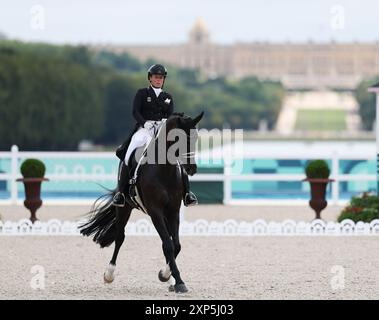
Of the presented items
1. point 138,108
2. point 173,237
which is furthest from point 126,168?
point 173,237

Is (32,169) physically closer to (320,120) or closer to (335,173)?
(335,173)

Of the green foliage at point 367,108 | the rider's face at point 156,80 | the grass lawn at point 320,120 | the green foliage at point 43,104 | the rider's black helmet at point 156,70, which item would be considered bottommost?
the grass lawn at point 320,120

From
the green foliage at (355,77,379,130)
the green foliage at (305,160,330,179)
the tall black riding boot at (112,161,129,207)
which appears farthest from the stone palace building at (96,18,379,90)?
the tall black riding boot at (112,161,129,207)

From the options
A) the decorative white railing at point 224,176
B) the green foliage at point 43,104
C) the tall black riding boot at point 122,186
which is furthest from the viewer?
the green foliage at point 43,104

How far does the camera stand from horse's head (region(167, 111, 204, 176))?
984cm

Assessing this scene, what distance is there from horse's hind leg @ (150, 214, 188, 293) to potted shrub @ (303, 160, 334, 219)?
22.4ft

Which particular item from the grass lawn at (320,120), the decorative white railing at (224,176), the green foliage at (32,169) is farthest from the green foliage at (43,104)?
the grass lawn at (320,120)

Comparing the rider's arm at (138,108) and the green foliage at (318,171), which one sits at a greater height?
the rider's arm at (138,108)

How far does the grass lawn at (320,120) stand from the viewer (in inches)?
4190

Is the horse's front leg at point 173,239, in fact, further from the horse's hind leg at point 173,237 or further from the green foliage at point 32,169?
the green foliage at point 32,169

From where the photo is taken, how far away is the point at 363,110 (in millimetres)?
90625

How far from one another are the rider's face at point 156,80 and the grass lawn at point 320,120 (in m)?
93.9

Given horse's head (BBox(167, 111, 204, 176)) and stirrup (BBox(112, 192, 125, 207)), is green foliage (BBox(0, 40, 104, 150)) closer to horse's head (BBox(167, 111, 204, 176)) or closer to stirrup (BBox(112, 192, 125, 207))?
stirrup (BBox(112, 192, 125, 207))

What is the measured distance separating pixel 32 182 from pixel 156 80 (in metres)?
6.54
